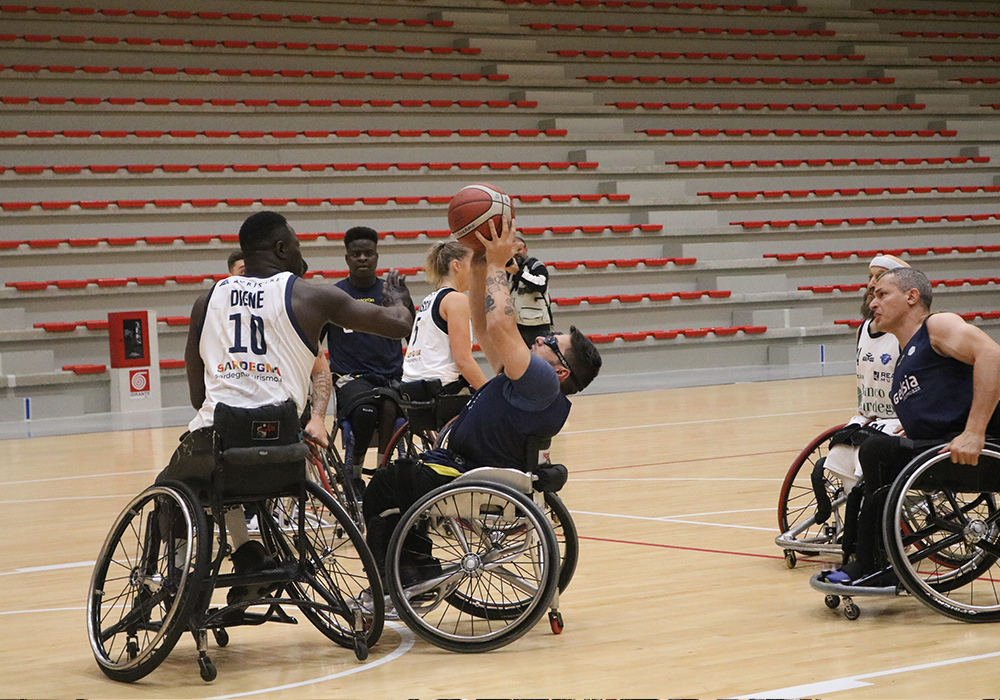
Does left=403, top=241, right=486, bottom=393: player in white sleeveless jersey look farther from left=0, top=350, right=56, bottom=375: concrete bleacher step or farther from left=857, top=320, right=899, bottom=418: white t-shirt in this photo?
left=0, top=350, right=56, bottom=375: concrete bleacher step

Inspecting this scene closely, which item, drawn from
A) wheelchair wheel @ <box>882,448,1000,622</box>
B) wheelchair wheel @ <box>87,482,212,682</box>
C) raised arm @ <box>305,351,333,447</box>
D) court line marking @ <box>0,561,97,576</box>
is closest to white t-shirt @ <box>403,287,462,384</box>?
A: raised arm @ <box>305,351,333,447</box>

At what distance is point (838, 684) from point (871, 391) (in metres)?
1.77

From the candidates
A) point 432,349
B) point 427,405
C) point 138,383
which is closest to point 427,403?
point 427,405

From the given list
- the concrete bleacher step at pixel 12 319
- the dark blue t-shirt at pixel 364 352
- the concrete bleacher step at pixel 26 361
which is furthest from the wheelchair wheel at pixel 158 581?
the concrete bleacher step at pixel 12 319

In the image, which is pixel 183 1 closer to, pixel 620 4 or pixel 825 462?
pixel 620 4

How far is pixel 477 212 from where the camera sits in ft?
12.0

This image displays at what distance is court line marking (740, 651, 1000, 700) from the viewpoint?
297 centimetres

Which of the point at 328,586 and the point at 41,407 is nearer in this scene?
the point at 328,586

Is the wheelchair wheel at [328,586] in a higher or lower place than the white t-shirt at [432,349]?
lower

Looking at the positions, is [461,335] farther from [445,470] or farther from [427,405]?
[445,470]

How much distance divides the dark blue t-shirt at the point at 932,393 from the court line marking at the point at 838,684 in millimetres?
797

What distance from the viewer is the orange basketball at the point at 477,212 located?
364 cm

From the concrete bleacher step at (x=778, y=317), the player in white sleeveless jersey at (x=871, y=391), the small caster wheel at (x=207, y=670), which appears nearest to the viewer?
the small caster wheel at (x=207, y=670)

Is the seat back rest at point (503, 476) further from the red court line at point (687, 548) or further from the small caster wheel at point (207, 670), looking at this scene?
the red court line at point (687, 548)
